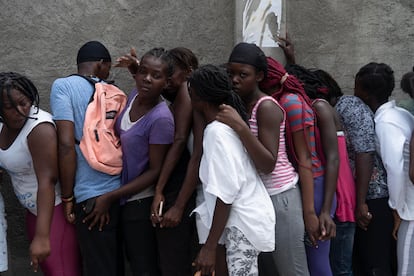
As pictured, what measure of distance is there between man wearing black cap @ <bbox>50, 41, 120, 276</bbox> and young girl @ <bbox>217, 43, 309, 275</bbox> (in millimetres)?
981

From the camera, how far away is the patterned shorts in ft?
10.6

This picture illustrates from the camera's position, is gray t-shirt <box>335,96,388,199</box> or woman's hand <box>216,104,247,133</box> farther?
gray t-shirt <box>335,96,388,199</box>

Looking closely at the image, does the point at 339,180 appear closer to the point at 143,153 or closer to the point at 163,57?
the point at 143,153

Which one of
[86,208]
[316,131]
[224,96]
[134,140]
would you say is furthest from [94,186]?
[316,131]

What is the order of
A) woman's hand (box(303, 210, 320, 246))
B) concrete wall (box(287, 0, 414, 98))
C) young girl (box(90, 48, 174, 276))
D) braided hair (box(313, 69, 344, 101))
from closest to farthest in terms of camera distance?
woman's hand (box(303, 210, 320, 246)), young girl (box(90, 48, 174, 276)), braided hair (box(313, 69, 344, 101)), concrete wall (box(287, 0, 414, 98))

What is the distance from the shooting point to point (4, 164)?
3.63m

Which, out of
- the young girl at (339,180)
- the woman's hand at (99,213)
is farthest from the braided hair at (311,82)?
the woman's hand at (99,213)

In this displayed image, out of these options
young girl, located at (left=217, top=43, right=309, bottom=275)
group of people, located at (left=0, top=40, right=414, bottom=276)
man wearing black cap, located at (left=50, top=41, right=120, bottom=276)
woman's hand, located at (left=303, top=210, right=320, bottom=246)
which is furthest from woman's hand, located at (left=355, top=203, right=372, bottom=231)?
man wearing black cap, located at (left=50, top=41, right=120, bottom=276)

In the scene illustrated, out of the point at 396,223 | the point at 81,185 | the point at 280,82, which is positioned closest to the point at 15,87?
the point at 81,185

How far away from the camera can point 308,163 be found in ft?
11.5

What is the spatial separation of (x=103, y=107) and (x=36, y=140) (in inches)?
20.0

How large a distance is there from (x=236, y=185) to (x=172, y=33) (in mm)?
2166

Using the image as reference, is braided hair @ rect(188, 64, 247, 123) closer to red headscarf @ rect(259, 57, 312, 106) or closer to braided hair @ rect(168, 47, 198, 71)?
red headscarf @ rect(259, 57, 312, 106)

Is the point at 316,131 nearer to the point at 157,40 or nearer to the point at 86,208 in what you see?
the point at 86,208
